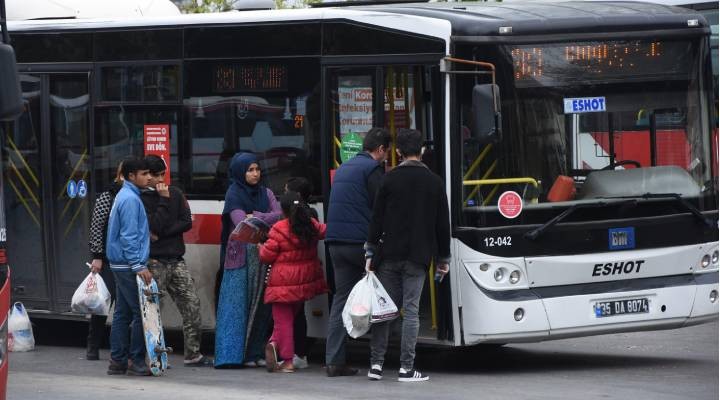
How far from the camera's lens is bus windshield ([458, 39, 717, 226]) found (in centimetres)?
1183

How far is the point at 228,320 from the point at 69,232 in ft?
7.29

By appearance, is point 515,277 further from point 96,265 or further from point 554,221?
point 96,265

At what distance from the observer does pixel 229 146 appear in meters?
13.2

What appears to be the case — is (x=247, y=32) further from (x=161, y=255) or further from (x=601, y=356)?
(x=601, y=356)

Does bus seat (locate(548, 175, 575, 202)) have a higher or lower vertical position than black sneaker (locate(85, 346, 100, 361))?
higher

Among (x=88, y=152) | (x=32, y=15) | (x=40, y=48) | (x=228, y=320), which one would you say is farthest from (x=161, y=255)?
(x=32, y=15)

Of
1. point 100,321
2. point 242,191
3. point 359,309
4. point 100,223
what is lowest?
point 100,321

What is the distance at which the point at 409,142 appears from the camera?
11570 mm

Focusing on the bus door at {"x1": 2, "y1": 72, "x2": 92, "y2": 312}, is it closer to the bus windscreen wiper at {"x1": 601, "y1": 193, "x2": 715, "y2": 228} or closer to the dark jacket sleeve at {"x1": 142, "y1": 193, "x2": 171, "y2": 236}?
the dark jacket sleeve at {"x1": 142, "y1": 193, "x2": 171, "y2": 236}

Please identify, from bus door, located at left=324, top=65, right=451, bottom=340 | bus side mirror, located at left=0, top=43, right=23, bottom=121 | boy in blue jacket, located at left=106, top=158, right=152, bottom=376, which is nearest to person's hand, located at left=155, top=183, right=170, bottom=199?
boy in blue jacket, located at left=106, top=158, right=152, bottom=376

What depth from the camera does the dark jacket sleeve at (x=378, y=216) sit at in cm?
1164

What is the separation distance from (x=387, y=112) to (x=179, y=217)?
183cm

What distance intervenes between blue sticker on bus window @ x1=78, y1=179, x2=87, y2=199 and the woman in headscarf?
1796 mm

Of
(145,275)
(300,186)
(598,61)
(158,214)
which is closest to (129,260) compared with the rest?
(145,275)
